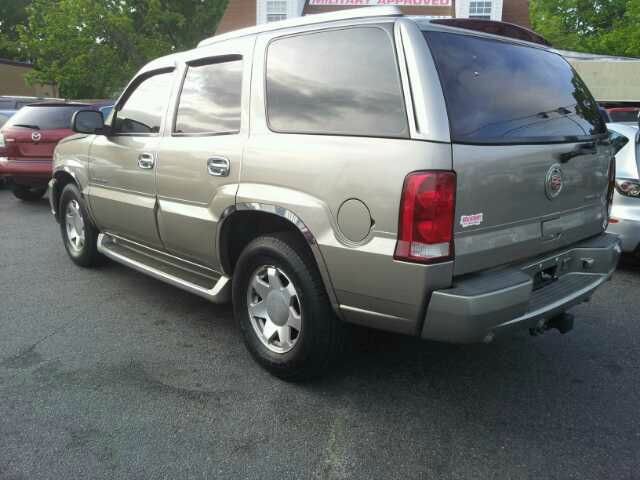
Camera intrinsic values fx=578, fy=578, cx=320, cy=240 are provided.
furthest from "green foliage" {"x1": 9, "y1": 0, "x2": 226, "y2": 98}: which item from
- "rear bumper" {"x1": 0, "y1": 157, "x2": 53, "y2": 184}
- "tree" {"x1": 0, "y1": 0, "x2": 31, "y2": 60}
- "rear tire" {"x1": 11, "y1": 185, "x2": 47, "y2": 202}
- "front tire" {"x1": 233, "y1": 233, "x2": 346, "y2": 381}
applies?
"front tire" {"x1": 233, "y1": 233, "x2": 346, "y2": 381}

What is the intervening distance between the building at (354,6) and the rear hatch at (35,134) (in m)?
22.0

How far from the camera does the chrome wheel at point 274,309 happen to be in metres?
3.17

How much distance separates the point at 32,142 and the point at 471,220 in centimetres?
814

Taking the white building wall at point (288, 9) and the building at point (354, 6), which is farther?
the white building wall at point (288, 9)

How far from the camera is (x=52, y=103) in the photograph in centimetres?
916

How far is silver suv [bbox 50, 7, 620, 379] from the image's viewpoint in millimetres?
2547

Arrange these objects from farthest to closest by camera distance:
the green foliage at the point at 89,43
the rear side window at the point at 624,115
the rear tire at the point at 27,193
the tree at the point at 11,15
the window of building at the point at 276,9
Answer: the tree at the point at 11,15
the window of building at the point at 276,9
the green foliage at the point at 89,43
the rear side window at the point at 624,115
the rear tire at the point at 27,193

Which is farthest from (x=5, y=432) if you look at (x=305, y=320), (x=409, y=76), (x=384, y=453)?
(x=409, y=76)

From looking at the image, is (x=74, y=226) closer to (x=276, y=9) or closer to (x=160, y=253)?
(x=160, y=253)

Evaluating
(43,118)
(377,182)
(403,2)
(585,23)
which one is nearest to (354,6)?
(403,2)

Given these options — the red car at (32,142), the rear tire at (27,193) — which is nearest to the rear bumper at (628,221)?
the red car at (32,142)

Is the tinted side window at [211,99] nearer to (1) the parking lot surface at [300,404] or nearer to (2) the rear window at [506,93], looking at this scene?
(2) the rear window at [506,93]

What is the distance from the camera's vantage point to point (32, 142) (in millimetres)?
8812

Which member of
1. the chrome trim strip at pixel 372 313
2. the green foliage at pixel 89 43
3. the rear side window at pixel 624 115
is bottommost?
the chrome trim strip at pixel 372 313
